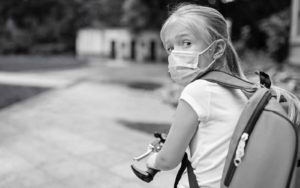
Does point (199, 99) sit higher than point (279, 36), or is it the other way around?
point (199, 99)

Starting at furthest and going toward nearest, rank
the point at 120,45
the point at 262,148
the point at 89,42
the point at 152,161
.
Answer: the point at 89,42 < the point at 120,45 < the point at 152,161 < the point at 262,148

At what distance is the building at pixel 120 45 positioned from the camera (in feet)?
124

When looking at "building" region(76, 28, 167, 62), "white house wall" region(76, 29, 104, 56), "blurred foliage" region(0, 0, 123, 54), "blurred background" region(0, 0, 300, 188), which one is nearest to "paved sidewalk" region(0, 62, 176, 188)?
"blurred background" region(0, 0, 300, 188)

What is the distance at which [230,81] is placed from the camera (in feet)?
4.11

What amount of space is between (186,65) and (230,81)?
0.63 feet

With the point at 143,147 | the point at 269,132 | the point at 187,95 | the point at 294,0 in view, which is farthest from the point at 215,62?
the point at 294,0

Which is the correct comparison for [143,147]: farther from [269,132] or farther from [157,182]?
[269,132]

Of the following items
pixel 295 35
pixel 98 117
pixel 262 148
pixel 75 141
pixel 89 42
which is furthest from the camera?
pixel 89 42

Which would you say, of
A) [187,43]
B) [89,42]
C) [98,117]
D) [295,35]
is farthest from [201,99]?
[89,42]

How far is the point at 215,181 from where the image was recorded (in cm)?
134

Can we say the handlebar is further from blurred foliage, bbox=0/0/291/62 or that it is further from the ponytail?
blurred foliage, bbox=0/0/291/62

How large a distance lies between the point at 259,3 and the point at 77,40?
88.5 ft

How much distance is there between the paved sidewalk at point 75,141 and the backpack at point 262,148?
262 cm

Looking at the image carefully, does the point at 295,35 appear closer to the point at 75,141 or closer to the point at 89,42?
the point at 75,141
